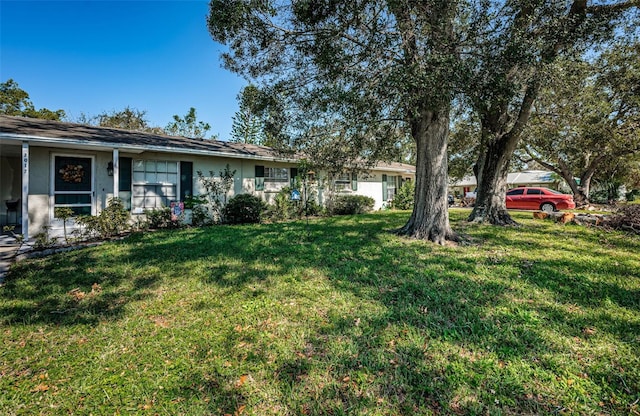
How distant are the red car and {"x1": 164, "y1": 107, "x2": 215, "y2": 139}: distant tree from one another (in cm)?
2948

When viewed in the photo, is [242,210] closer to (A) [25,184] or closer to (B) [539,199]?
(A) [25,184]

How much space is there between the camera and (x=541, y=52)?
5.51m

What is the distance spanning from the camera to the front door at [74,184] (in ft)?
28.2

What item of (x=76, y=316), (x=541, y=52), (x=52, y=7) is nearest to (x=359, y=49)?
(x=541, y=52)

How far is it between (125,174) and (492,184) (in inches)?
497

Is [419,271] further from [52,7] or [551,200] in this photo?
[551,200]

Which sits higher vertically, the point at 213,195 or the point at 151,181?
the point at 151,181

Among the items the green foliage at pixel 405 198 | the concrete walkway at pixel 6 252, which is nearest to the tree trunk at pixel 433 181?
the concrete walkway at pixel 6 252

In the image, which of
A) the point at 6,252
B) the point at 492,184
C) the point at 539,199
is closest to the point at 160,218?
the point at 6,252

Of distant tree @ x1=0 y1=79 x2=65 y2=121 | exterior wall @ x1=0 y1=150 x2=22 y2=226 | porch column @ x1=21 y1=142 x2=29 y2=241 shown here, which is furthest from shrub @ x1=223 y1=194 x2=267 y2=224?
distant tree @ x1=0 y1=79 x2=65 y2=121

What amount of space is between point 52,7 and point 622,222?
1866 cm

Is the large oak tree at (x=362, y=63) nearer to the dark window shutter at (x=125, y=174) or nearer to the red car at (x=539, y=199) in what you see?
the dark window shutter at (x=125, y=174)

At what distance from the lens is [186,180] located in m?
10.9

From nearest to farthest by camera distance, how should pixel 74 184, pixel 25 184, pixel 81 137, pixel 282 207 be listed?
pixel 25 184
pixel 81 137
pixel 74 184
pixel 282 207
